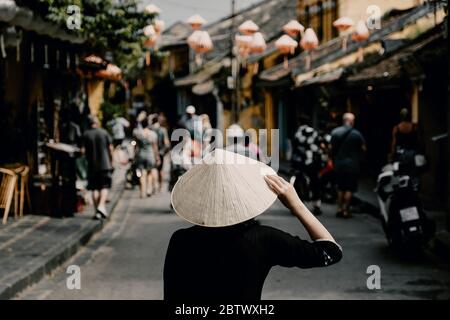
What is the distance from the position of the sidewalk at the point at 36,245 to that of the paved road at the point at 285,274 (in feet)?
0.41

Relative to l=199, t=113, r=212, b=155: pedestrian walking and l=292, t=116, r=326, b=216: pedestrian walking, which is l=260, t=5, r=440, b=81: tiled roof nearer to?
l=292, t=116, r=326, b=216: pedestrian walking

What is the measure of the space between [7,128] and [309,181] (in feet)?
17.7

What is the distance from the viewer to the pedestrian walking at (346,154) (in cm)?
1460

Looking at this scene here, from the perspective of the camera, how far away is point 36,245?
1105cm

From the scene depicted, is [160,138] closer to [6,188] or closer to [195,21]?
[195,21]

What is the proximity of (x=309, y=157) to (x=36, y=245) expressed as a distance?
20.6 feet

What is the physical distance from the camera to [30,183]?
47.6 feet

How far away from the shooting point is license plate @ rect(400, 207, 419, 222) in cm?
1040

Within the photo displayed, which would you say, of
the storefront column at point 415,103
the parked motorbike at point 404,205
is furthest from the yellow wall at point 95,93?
the parked motorbike at point 404,205

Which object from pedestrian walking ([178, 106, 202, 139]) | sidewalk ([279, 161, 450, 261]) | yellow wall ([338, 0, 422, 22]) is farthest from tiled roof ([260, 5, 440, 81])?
pedestrian walking ([178, 106, 202, 139])

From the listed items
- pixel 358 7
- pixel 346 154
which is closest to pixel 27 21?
pixel 346 154

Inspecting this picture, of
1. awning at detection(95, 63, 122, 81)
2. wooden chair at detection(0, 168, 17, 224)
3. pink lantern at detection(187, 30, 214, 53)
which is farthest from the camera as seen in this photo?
awning at detection(95, 63, 122, 81)

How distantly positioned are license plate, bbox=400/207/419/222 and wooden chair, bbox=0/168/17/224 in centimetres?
589

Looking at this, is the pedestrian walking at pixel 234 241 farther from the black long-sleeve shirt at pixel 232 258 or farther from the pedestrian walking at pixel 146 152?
the pedestrian walking at pixel 146 152
